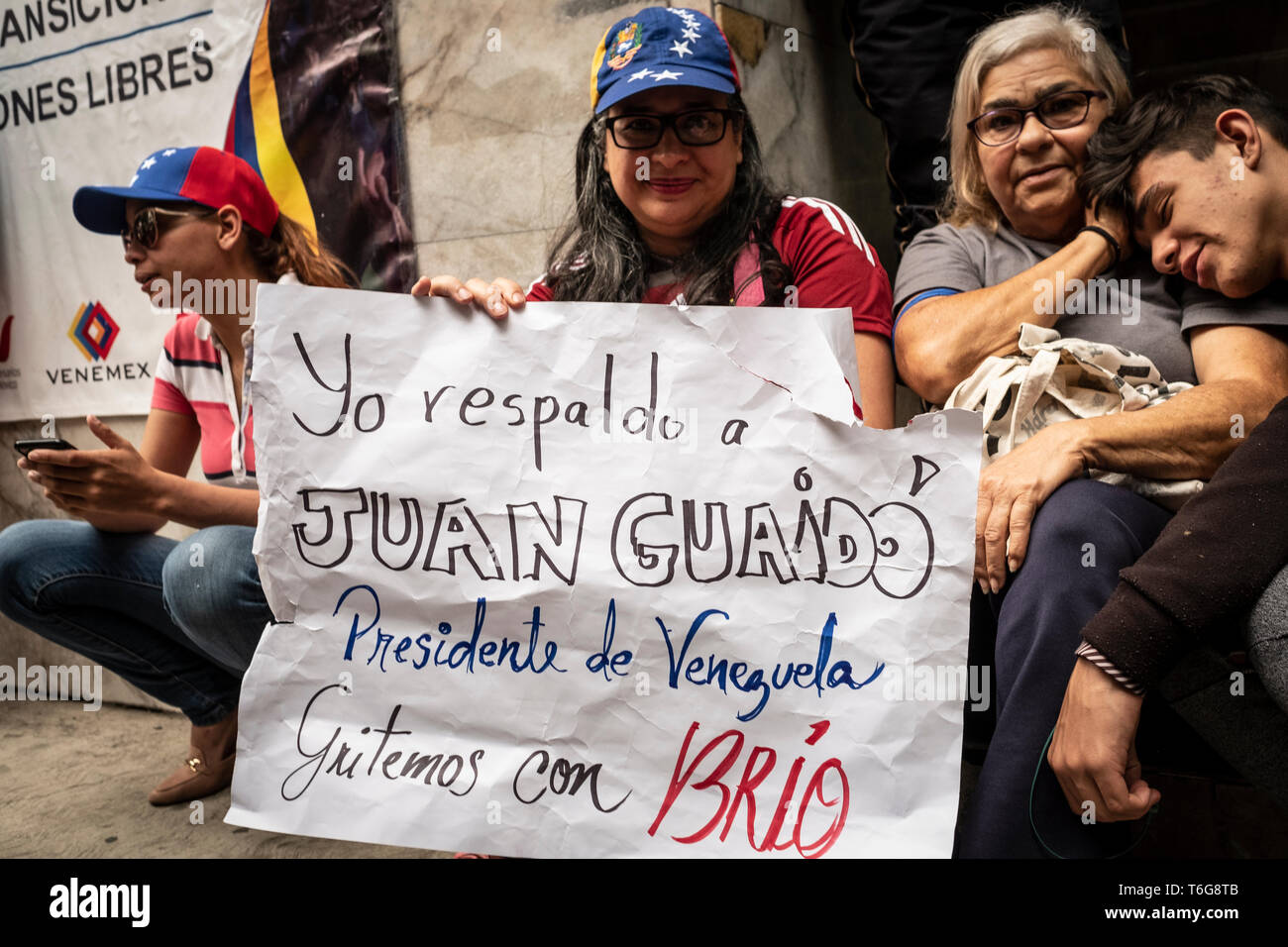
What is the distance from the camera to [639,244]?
6.08 feet

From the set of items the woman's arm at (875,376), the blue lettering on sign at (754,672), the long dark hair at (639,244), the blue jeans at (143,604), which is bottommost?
the blue jeans at (143,604)

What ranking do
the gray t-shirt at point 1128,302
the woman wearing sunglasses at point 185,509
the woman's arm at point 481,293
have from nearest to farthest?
the woman's arm at point 481,293 → the gray t-shirt at point 1128,302 → the woman wearing sunglasses at point 185,509

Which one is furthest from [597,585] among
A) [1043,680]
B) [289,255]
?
[289,255]

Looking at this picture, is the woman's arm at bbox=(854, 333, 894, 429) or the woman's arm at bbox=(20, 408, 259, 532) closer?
the woman's arm at bbox=(854, 333, 894, 429)

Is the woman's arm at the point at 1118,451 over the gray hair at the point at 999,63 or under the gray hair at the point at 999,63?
under

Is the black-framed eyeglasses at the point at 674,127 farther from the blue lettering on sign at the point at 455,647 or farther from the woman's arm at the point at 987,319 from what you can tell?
the blue lettering on sign at the point at 455,647

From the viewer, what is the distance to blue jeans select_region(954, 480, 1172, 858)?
50.3 inches

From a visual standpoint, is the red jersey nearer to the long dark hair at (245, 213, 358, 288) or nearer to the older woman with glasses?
the older woman with glasses

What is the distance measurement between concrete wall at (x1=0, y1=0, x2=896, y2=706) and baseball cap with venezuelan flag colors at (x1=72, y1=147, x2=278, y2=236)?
1.74 feet

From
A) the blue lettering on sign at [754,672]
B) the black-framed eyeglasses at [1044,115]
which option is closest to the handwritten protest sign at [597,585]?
the blue lettering on sign at [754,672]

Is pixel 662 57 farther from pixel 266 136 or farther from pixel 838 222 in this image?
pixel 266 136

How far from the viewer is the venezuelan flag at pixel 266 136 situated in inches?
111

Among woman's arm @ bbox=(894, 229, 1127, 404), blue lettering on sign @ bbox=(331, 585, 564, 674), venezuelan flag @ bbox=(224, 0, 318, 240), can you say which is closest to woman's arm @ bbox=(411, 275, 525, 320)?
blue lettering on sign @ bbox=(331, 585, 564, 674)

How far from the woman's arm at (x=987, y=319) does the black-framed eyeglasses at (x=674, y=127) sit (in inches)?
20.2
